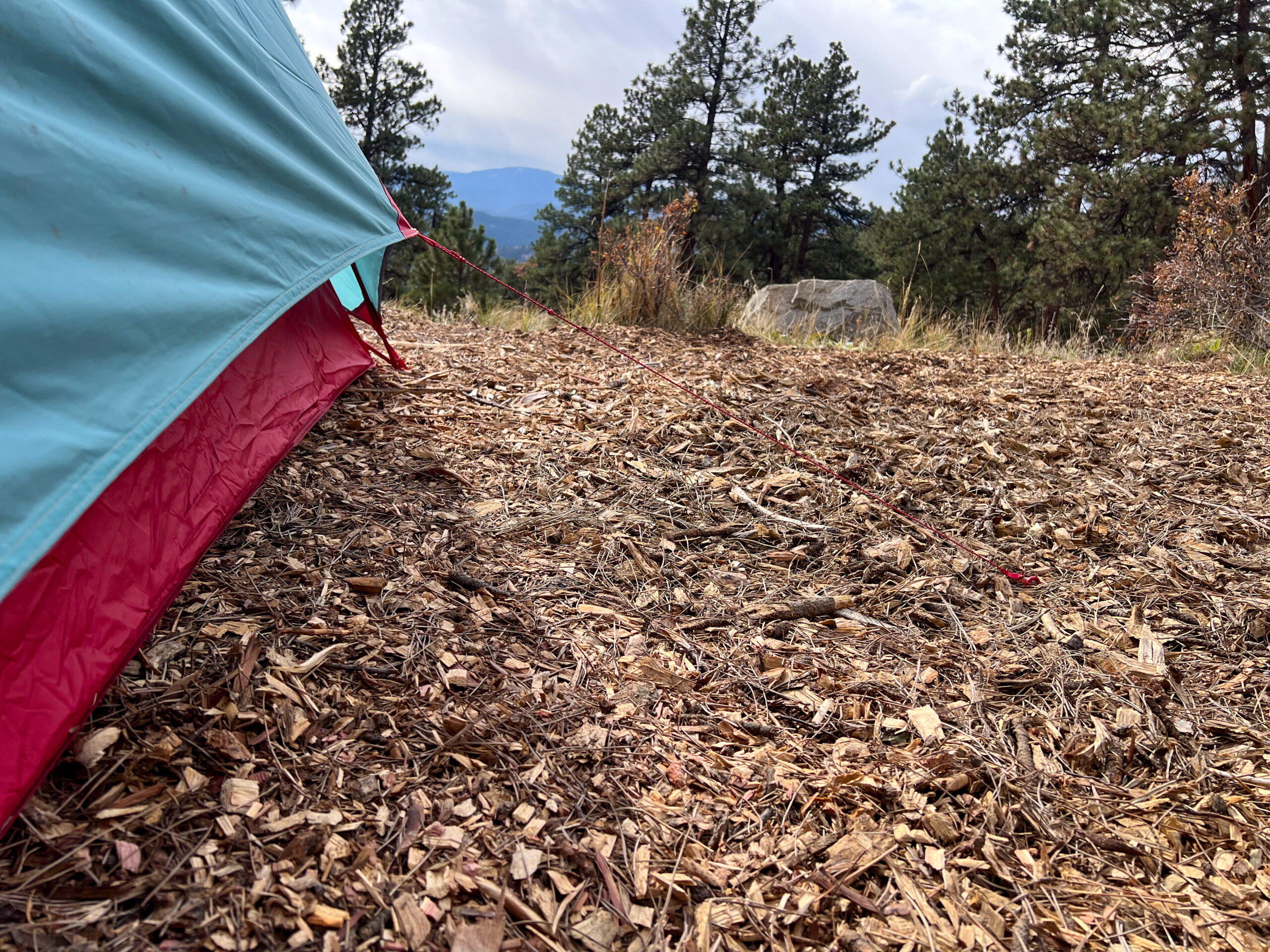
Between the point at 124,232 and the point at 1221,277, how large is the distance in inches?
→ 263

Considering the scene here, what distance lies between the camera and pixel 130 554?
1545 mm

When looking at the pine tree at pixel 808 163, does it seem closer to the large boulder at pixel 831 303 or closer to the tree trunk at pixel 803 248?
the tree trunk at pixel 803 248

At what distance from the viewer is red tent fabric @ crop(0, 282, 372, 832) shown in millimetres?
1233

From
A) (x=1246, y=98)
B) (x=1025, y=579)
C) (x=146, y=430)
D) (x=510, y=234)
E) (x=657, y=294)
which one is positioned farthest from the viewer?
(x=510, y=234)

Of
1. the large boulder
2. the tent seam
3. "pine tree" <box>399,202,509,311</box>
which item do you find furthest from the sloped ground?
"pine tree" <box>399,202,509,311</box>

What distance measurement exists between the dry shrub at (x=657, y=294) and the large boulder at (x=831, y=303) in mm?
2875

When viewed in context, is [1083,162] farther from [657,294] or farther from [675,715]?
[675,715]

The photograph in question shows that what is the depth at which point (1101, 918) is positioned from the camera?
1244mm

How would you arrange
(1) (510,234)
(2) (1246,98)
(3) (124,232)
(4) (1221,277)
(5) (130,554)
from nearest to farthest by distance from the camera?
(3) (124,232), (5) (130,554), (4) (1221,277), (2) (1246,98), (1) (510,234)

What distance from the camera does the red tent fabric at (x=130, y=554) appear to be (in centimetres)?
123

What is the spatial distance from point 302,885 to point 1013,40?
17.7 metres

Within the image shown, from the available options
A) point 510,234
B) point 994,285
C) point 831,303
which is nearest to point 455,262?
point 831,303

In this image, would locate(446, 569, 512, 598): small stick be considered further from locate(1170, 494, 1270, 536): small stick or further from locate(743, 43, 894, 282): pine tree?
locate(743, 43, 894, 282): pine tree

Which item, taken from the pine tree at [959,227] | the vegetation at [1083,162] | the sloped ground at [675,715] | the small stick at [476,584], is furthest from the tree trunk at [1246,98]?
the small stick at [476,584]
